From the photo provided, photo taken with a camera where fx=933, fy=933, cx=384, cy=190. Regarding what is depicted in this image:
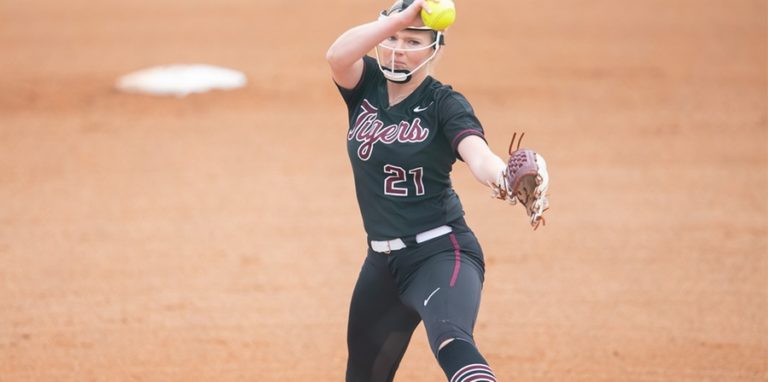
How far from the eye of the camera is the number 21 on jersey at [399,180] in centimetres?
420

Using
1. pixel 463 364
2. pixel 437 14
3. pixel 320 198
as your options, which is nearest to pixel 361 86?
pixel 437 14

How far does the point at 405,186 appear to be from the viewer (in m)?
4.24

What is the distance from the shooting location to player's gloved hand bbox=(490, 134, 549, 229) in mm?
3551

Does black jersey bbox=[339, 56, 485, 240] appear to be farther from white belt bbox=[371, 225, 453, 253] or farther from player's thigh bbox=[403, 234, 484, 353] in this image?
player's thigh bbox=[403, 234, 484, 353]

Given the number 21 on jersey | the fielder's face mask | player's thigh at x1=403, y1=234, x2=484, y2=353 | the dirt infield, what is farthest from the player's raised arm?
the dirt infield

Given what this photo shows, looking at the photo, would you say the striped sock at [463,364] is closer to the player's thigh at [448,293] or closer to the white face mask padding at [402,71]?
the player's thigh at [448,293]

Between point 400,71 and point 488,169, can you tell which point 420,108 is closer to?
point 400,71

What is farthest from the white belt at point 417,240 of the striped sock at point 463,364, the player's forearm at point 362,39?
the player's forearm at point 362,39

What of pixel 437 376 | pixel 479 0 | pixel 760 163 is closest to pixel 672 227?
pixel 760 163

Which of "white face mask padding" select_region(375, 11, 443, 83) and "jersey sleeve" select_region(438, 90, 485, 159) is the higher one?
"white face mask padding" select_region(375, 11, 443, 83)

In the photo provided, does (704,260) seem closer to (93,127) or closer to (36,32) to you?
(93,127)

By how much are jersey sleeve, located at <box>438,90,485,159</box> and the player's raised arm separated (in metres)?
0.39

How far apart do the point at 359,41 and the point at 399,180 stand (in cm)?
65

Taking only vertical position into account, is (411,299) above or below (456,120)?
below
